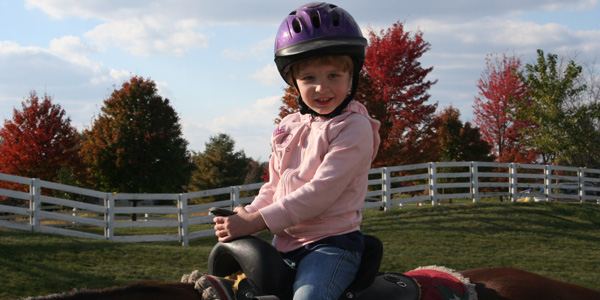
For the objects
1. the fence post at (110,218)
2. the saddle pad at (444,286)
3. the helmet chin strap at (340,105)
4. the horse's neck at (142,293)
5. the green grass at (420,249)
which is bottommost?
the green grass at (420,249)

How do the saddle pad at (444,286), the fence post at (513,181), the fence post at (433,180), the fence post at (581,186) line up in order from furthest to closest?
the fence post at (581,186) → the fence post at (513,181) → the fence post at (433,180) → the saddle pad at (444,286)

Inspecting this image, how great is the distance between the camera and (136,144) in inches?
1003

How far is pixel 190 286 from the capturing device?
2188mm

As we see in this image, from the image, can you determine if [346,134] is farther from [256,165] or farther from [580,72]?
[256,165]

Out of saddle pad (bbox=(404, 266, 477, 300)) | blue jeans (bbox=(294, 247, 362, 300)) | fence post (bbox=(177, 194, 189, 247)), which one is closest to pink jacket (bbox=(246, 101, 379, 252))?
blue jeans (bbox=(294, 247, 362, 300))

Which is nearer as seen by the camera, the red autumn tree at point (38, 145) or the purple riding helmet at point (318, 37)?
the purple riding helmet at point (318, 37)

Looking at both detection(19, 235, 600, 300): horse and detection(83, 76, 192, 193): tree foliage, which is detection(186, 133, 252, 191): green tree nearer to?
detection(83, 76, 192, 193): tree foliage

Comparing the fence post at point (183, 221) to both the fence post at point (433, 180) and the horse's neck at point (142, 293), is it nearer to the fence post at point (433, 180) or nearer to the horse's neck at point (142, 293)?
the fence post at point (433, 180)

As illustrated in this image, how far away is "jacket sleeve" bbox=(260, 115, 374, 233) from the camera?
7.22ft

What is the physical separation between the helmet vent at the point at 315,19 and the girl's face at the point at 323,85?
17 cm

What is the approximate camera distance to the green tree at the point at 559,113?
78.0ft

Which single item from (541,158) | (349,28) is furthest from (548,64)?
(349,28)

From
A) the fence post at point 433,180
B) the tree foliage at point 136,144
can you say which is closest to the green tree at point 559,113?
the fence post at point 433,180

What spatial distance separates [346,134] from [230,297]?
83 cm
